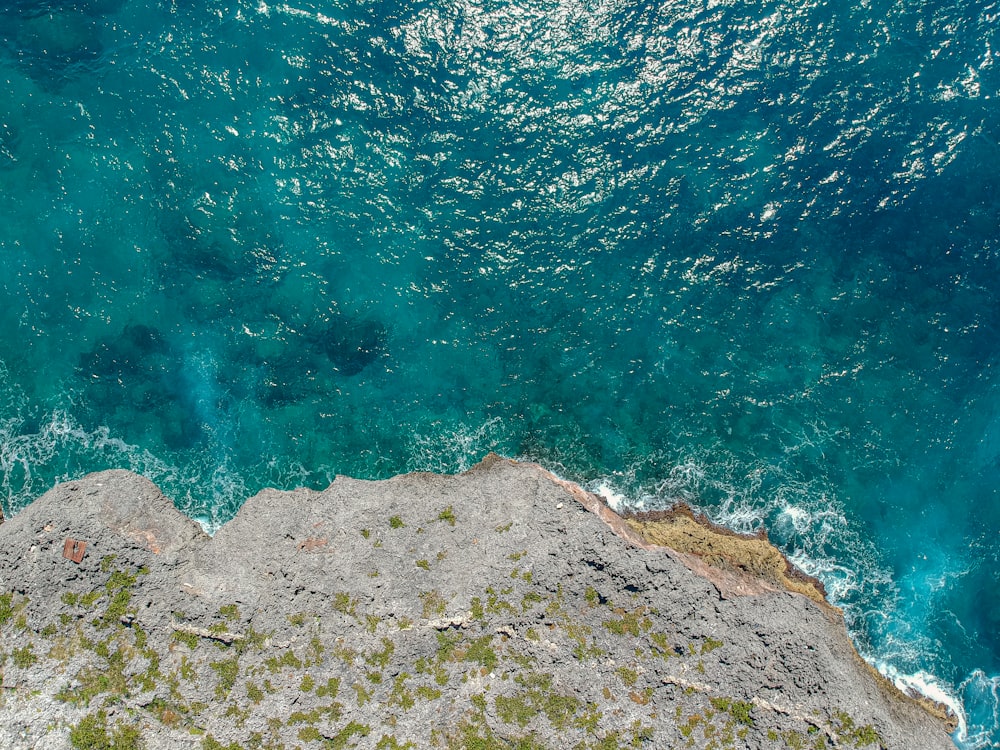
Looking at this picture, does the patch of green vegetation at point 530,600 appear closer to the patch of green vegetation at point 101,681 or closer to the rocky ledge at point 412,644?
the rocky ledge at point 412,644

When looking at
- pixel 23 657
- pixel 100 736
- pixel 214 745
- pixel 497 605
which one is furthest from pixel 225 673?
pixel 497 605

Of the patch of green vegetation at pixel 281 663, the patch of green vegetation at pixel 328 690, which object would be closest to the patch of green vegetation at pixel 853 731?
the patch of green vegetation at pixel 328 690

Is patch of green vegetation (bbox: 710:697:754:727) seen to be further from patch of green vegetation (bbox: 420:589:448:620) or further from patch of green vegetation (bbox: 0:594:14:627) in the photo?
patch of green vegetation (bbox: 0:594:14:627)

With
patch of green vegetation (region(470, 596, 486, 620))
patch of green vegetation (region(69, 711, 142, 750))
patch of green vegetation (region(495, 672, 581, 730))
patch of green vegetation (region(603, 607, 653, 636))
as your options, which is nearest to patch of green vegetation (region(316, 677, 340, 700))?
patch of green vegetation (region(470, 596, 486, 620))

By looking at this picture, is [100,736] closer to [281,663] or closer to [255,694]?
[255,694]

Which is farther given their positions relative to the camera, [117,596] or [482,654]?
[117,596]

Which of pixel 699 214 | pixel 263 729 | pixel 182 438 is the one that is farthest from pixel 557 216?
pixel 263 729

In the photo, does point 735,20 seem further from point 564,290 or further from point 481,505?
point 481,505
